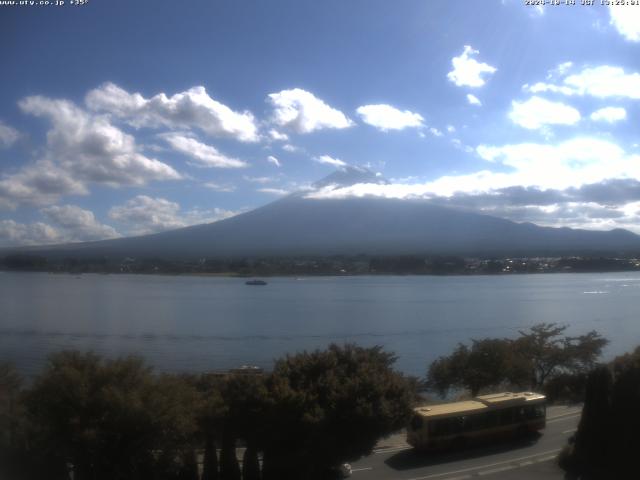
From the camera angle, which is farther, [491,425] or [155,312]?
[155,312]

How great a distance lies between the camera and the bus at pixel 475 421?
781cm

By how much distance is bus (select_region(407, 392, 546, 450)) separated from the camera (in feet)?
25.6

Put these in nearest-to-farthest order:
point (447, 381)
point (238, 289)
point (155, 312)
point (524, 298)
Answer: point (447, 381), point (155, 312), point (524, 298), point (238, 289)

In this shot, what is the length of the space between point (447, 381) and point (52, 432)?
29.2 feet

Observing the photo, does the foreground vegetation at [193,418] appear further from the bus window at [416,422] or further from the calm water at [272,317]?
the calm water at [272,317]

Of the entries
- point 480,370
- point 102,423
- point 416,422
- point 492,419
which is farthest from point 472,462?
point 480,370

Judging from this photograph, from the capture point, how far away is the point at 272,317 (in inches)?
1080

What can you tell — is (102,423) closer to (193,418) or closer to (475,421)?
(193,418)

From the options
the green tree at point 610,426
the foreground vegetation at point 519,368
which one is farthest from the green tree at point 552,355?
the green tree at point 610,426

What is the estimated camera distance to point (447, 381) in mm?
12766

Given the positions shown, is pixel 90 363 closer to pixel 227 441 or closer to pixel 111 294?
pixel 227 441

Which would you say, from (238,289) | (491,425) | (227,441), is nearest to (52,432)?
(227,441)

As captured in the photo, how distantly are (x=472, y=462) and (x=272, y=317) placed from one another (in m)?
20.5

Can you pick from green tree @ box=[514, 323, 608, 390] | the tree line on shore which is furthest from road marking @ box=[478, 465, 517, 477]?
green tree @ box=[514, 323, 608, 390]
